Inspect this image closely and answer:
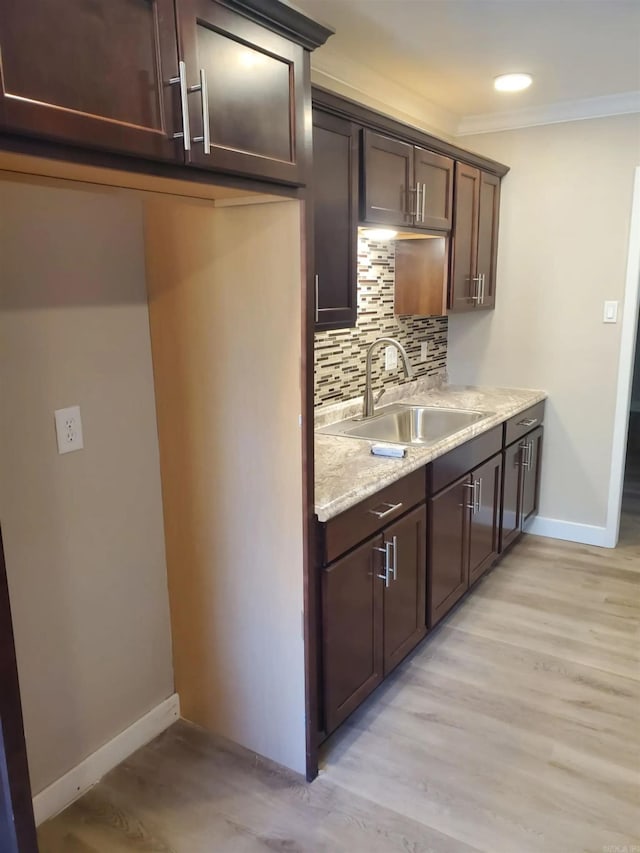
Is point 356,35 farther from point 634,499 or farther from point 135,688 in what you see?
point 634,499

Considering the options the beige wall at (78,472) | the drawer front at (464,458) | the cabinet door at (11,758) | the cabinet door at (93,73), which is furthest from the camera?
the drawer front at (464,458)

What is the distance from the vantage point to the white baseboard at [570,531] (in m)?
3.66

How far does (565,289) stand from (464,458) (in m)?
1.42

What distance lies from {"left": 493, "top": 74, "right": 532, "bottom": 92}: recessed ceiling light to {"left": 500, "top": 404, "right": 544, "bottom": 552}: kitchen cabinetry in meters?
1.58

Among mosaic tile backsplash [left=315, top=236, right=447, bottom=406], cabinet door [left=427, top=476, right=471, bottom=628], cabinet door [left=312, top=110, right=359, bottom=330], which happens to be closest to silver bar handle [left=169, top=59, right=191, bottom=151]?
cabinet door [left=312, top=110, right=359, bottom=330]

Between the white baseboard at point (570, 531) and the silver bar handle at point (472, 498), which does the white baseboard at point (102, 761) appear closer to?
the silver bar handle at point (472, 498)

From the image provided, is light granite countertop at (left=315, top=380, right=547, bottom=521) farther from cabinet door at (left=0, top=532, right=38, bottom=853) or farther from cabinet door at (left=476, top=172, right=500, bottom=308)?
cabinet door at (left=0, top=532, right=38, bottom=853)

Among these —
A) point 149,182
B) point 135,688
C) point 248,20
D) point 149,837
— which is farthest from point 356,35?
point 149,837

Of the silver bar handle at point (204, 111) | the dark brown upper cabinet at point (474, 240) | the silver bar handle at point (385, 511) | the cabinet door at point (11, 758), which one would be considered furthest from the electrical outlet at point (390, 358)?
the cabinet door at point (11, 758)

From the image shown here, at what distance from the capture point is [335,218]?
2182 millimetres

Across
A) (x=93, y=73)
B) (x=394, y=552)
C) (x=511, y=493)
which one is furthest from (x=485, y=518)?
(x=93, y=73)

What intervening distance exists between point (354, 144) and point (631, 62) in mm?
1384

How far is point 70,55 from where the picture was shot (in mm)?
1070

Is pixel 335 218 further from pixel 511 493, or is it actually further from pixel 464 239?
pixel 511 493
